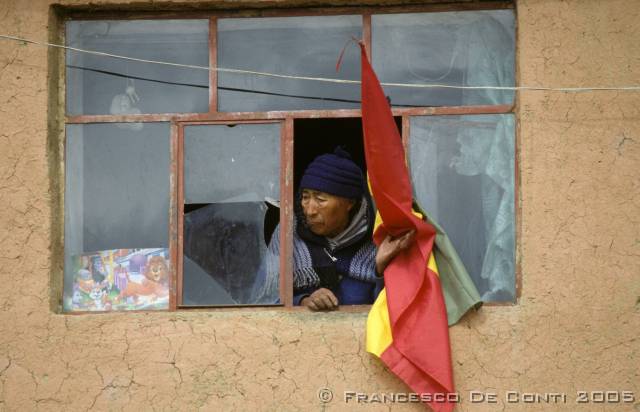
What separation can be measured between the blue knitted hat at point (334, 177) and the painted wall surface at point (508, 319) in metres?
0.86

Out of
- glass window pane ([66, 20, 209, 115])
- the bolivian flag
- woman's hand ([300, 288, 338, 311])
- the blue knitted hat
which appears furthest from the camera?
the blue knitted hat

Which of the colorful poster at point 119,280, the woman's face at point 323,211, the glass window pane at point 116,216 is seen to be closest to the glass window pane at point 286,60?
the glass window pane at point 116,216

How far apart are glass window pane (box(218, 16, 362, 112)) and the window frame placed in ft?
0.13

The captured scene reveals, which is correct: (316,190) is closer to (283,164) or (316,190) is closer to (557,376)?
(283,164)

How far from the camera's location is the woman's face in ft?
22.0

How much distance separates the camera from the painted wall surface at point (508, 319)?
233 inches

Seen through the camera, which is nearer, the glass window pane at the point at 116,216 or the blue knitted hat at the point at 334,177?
the glass window pane at the point at 116,216

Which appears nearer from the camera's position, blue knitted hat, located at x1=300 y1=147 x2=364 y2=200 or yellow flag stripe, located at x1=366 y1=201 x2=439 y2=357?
yellow flag stripe, located at x1=366 y1=201 x2=439 y2=357

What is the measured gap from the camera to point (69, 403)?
6086 millimetres

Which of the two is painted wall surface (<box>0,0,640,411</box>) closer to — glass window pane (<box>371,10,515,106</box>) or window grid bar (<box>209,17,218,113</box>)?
glass window pane (<box>371,10,515,106</box>)

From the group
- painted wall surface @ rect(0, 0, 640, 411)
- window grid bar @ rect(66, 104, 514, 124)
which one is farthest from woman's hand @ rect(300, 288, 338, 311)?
window grid bar @ rect(66, 104, 514, 124)

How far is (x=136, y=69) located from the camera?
6.53 meters

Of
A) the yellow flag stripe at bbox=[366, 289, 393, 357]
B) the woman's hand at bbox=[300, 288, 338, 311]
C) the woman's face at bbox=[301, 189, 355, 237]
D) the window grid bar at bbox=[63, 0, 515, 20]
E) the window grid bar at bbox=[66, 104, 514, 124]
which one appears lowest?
the yellow flag stripe at bbox=[366, 289, 393, 357]

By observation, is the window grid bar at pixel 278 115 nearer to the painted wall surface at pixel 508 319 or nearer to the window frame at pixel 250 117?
the window frame at pixel 250 117
